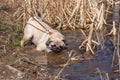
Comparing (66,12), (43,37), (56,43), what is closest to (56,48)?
(56,43)

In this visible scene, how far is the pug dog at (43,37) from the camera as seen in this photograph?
9.12 meters

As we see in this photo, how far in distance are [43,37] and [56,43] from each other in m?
0.66

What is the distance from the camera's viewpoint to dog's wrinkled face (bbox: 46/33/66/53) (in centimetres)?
909

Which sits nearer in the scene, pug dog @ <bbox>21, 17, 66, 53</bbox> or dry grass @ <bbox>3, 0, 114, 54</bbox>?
pug dog @ <bbox>21, 17, 66, 53</bbox>

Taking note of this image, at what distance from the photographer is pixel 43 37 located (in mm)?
9625

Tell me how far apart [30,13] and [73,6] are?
140 cm

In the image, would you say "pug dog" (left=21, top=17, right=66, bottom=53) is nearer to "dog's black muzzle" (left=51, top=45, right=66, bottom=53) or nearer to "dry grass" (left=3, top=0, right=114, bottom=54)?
"dog's black muzzle" (left=51, top=45, right=66, bottom=53)

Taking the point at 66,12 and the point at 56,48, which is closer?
the point at 56,48

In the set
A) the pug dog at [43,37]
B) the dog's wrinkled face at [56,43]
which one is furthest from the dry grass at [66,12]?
the dog's wrinkled face at [56,43]

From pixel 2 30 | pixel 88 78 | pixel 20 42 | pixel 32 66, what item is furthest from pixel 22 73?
pixel 2 30

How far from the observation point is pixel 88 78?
7195mm

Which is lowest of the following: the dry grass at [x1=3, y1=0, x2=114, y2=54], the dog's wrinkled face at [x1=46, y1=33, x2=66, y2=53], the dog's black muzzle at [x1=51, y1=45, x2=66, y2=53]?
the dog's black muzzle at [x1=51, y1=45, x2=66, y2=53]

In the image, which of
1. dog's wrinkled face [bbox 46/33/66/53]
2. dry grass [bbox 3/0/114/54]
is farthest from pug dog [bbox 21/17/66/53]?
→ dry grass [bbox 3/0/114/54]

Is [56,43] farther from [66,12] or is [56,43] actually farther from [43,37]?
[66,12]
